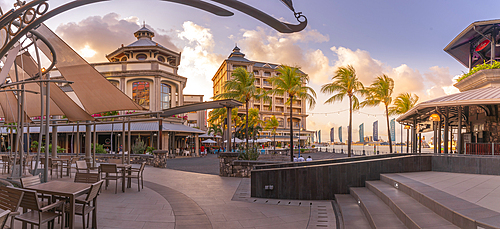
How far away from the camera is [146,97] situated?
37500mm

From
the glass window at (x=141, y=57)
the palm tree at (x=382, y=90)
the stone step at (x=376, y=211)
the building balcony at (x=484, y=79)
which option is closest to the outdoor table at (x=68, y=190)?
the stone step at (x=376, y=211)

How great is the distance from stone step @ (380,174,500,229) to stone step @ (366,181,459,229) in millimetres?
81

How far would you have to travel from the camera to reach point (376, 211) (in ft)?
17.8

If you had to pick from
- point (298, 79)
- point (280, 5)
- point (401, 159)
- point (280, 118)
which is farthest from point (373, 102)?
point (280, 118)

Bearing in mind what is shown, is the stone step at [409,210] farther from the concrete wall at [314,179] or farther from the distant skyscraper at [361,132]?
the distant skyscraper at [361,132]

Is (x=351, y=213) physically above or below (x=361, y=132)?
below

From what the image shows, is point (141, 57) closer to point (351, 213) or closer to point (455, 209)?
point (351, 213)

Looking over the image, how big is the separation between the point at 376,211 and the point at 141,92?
36.1 metres

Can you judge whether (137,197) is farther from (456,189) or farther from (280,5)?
(456,189)

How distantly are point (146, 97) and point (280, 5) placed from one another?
117ft

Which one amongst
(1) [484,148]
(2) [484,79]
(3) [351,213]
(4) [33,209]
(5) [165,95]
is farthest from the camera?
(5) [165,95]

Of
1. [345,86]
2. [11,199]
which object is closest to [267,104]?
[345,86]

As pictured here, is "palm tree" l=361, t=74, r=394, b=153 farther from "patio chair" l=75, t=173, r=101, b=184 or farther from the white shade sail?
"patio chair" l=75, t=173, r=101, b=184

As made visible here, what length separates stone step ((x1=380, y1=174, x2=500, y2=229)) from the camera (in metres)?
3.41
